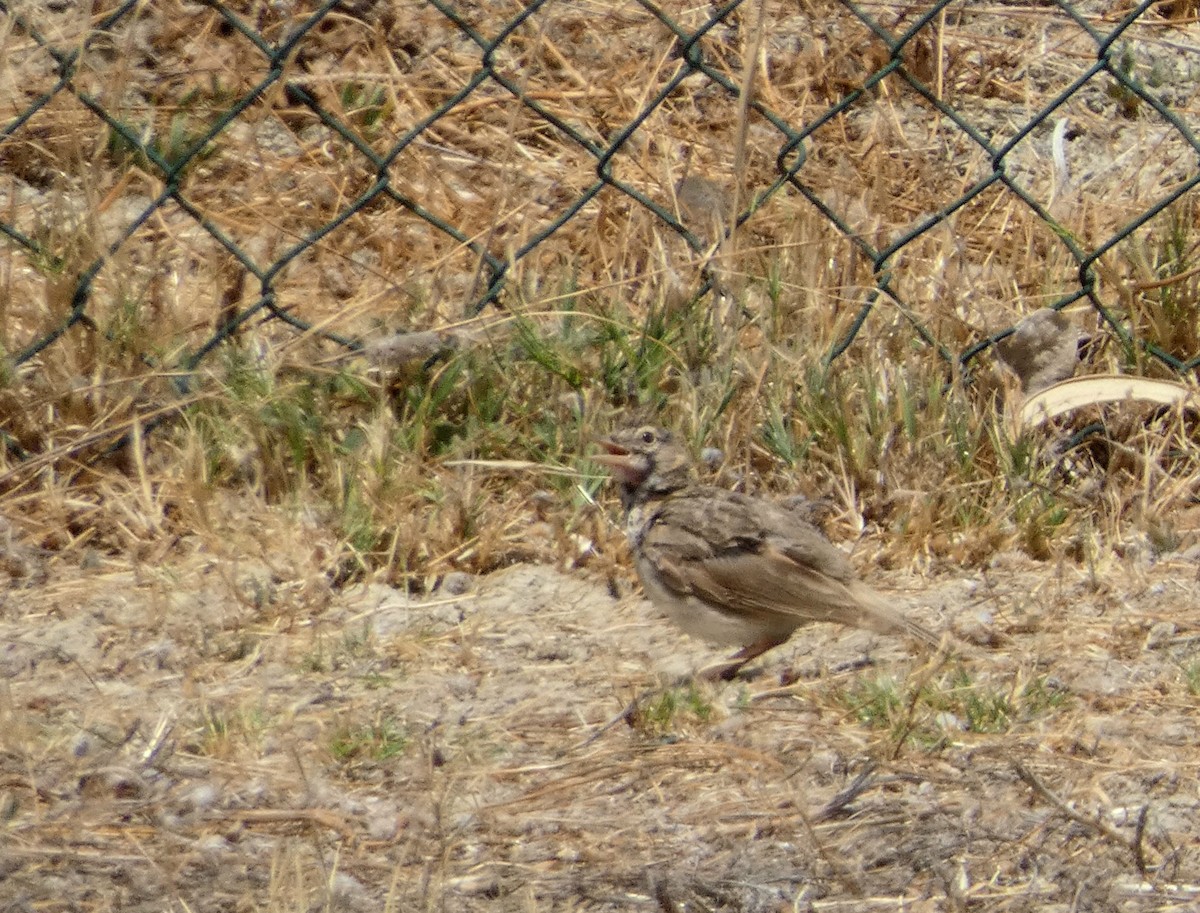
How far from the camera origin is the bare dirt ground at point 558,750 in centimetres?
308

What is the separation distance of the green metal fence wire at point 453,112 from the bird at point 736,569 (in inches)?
26.3

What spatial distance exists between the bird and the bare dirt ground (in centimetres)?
11

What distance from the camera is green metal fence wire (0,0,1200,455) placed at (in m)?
4.86

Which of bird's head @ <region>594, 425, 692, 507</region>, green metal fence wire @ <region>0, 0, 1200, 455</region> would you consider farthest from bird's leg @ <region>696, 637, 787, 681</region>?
green metal fence wire @ <region>0, 0, 1200, 455</region>

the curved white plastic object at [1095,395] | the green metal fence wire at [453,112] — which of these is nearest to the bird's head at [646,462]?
the green metal fence wire at [453,112]

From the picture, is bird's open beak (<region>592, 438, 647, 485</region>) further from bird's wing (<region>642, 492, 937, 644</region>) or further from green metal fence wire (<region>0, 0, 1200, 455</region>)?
green metal fence wire (<region>0, 0, 1200, 455</region>)

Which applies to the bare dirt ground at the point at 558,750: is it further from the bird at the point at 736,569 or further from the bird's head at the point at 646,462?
the bird's head at the point at 646,462

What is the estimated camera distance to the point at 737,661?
13.6ft

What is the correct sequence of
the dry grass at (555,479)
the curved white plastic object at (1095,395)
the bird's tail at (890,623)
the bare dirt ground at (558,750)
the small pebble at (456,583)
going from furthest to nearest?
the curved white plastic object at (1095,395) < the small pebble at (456,583) < the bird's tail at (890,623) < the dry grass at (555,479) < the bare dirt ground at (558,750)

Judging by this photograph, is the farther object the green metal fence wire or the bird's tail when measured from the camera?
the green metal fence wire

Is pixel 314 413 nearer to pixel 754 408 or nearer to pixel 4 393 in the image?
pixel 4 393

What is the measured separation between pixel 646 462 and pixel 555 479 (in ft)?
1.01

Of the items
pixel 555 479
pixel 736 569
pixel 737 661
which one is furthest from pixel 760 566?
pixel 555 479

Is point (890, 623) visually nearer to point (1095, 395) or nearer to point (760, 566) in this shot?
point (760, 566)
